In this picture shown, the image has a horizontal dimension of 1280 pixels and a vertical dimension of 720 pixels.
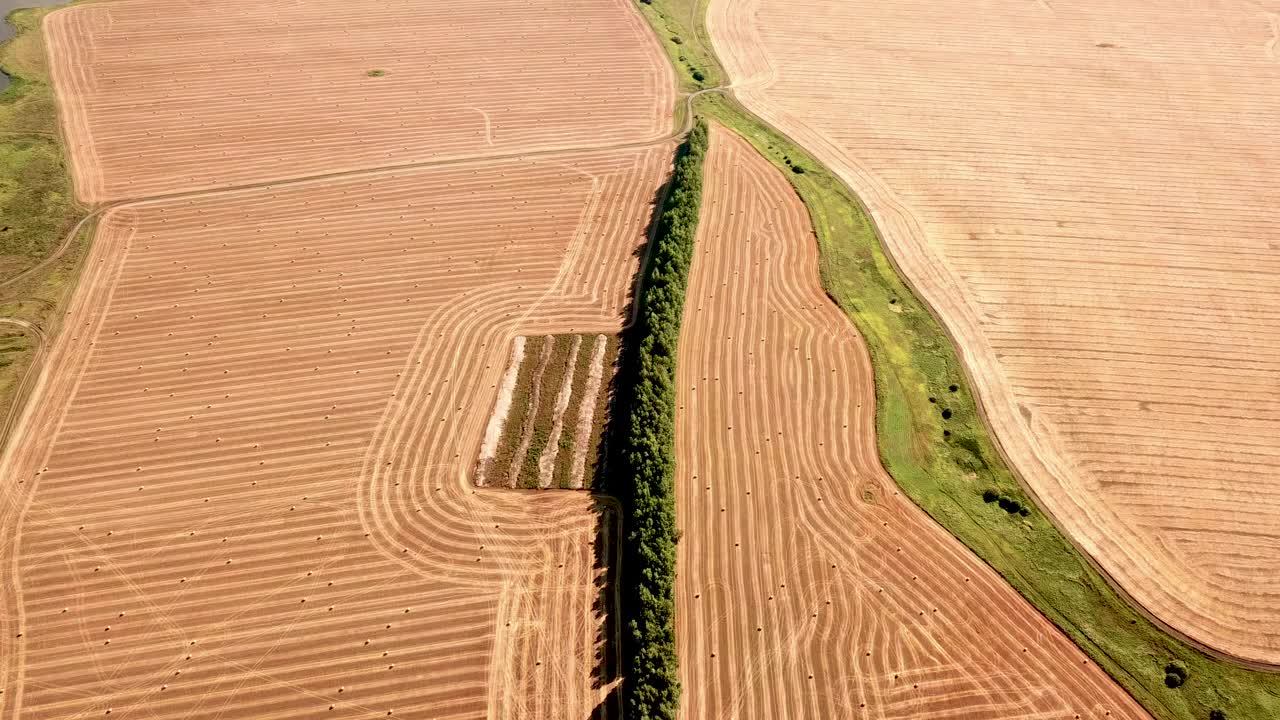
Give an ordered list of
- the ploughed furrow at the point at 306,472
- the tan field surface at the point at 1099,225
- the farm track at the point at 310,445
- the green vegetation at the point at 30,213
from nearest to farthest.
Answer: the ploughed furrow at the point at 306,472
the farm track at the point at 310,445
the tan field surface at the point at 1099,225
the green vegetation at the point at 30,213

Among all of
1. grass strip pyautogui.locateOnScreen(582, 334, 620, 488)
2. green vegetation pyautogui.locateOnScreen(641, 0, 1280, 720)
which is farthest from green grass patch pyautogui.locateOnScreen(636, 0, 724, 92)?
grass strip pyautogui.locateOnScreen(582, 334, 620, 488)

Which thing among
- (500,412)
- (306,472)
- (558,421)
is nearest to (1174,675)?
(558,421)

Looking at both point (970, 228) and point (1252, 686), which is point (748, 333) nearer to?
point (970, 228)

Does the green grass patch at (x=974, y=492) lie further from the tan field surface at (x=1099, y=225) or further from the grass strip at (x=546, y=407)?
the grass strip at (x=546, y=407)

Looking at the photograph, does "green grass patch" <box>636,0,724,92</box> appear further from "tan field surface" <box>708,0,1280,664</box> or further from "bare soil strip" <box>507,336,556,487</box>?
"bare soil strip" <box>507,336,556,487</box>

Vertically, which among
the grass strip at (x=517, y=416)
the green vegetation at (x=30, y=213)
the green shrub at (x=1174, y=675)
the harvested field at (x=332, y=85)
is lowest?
the green shrub at (x=1174, y=675)

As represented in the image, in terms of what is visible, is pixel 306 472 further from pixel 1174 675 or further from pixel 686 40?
pixel 686 40

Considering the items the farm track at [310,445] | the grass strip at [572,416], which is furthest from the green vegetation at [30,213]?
the grass strip at [572,416]
